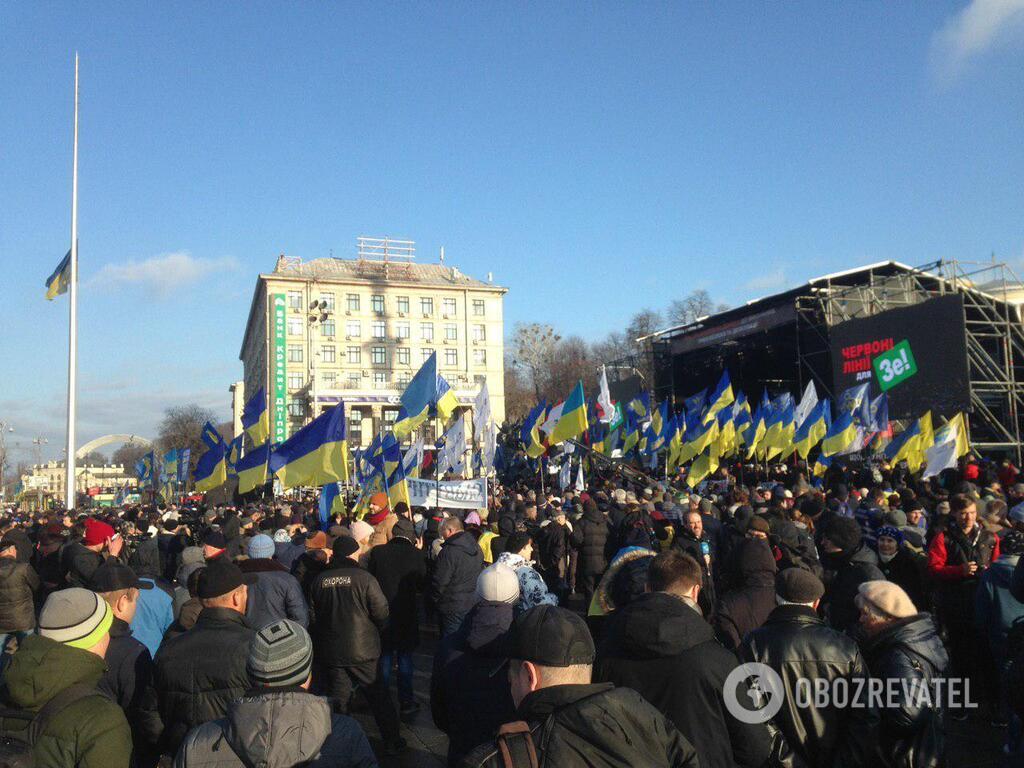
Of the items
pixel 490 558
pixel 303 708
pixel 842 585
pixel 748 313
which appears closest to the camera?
pixel 303 708

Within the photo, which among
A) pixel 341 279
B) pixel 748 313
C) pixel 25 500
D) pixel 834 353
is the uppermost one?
pixel 341 279

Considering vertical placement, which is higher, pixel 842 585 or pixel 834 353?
pixel 834 353

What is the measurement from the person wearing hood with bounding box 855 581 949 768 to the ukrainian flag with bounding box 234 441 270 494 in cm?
1198

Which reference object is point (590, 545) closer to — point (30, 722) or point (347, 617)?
point (347, 617)

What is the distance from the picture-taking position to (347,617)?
6.18m

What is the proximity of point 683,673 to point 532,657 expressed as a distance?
0.95 metres

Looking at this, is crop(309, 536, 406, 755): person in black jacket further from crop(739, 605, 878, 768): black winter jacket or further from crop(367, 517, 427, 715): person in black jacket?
crop(739, 605, 878, 768): black winter jacket

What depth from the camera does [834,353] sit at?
30875 millimetres

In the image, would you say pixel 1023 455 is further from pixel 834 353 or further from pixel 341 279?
pixel 341 279

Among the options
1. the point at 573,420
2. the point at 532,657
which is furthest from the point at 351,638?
the point at 573,420

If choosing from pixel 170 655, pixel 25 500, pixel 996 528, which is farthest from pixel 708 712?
pixel 25 500

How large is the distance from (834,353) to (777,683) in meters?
29.5

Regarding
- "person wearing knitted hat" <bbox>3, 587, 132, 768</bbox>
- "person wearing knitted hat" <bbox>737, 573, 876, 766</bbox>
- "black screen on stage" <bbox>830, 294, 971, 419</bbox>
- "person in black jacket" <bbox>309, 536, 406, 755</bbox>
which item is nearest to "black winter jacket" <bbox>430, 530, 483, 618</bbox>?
"person in black jacket" <bbox>309, 536, 406, 755</bbox>

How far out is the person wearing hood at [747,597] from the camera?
4.91 metres
